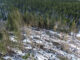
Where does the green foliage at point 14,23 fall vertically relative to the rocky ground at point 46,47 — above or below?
above

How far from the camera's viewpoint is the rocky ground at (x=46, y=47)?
2971 millimetres

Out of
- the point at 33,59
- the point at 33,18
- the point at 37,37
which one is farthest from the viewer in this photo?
the point at 33,18

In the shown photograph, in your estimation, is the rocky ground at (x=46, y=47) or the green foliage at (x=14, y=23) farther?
the green foliage at (x=14, y=23)

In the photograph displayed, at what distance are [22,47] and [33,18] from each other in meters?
2.06

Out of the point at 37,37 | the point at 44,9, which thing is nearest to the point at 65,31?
the point at 37,37

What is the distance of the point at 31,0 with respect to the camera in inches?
383

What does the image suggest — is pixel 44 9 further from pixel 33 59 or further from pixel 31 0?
pixel 33 59

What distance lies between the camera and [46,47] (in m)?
3.43

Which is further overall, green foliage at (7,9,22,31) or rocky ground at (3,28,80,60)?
green foliage at (7,9,22,31)

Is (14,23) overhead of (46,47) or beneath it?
overhead

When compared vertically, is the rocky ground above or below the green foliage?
below

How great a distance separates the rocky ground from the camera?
2.97 metres

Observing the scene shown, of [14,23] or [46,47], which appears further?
[14,23]

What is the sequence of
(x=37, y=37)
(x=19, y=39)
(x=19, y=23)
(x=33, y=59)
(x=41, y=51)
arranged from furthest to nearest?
(x=19, y=23), (x=37, y=37), (x=19, y=39), (x=41, y=51), (x=33, y=59)
